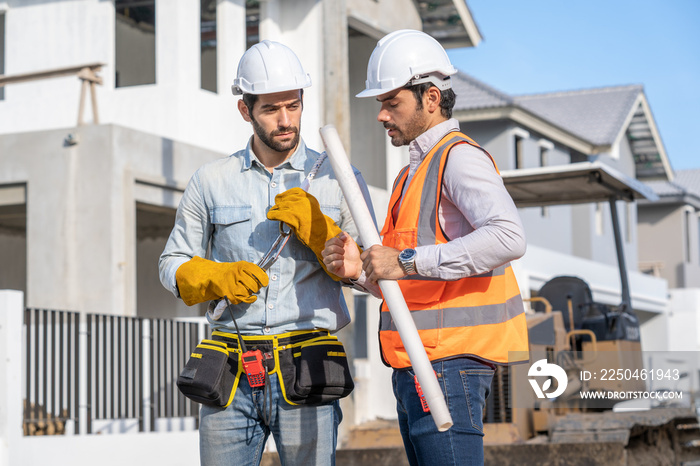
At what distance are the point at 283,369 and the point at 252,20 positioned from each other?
1417cm

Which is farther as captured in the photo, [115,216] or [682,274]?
[682,274]

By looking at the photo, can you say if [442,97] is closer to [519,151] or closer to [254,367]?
[254,367]

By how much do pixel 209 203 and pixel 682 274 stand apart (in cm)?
3861

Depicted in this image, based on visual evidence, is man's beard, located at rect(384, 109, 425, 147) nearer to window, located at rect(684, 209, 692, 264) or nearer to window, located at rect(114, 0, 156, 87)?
window, located at rect(114, 0, 156, 87)

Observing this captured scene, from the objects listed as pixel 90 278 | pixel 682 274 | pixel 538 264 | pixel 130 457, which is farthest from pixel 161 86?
pixel 682 274

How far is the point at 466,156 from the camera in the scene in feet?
11.3

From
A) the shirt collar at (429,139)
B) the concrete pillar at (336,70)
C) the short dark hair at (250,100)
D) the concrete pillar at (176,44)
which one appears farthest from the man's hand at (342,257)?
the concrete pillar at (176,44)

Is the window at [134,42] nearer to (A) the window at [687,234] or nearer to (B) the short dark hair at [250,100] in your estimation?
(B) the short dark hair at [250,100]

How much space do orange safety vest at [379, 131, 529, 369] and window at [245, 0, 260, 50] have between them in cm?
1380

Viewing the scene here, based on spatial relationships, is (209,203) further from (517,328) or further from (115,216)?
(115,216)

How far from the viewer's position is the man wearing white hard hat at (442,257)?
3.33 meters

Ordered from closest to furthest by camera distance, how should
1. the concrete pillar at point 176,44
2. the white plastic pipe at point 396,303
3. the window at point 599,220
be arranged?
1. the white plastic pipe at point 396,303
2. the concrete pillar at point 176,44
3. the window at point 599,220

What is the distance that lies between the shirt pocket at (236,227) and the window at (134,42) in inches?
498

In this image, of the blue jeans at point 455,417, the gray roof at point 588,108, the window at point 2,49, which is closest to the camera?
the blue jeans at point 455,417
